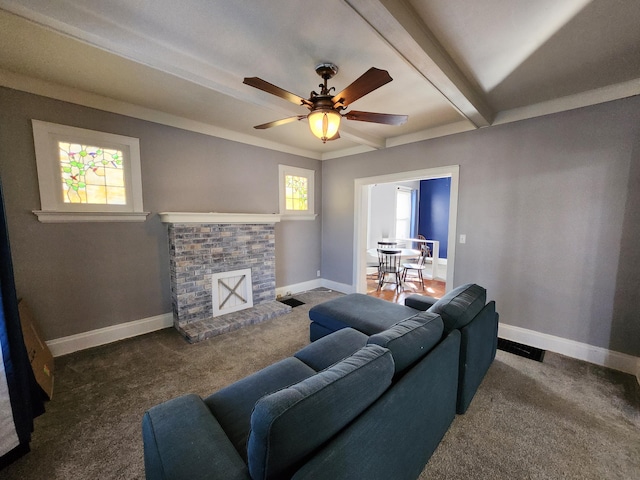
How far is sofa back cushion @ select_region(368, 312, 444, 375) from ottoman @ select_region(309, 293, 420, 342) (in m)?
0.81

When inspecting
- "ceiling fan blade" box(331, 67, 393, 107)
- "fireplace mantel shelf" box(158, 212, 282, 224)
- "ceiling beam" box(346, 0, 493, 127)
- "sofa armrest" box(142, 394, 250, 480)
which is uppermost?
"ceiling beam" box(346, 0, 493, 127)

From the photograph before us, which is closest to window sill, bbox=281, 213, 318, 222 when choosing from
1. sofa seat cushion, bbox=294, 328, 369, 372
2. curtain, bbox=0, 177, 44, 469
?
sofa seat cushion, bbox=294, 328, 369, 372

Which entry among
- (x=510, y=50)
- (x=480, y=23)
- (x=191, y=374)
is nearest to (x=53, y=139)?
(x=191, y=374)

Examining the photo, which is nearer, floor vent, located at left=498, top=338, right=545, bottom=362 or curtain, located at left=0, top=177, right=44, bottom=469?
curtain, located at left=0, top=177, right=44, bottom=469

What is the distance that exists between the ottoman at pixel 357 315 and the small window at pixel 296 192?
88.7 inches

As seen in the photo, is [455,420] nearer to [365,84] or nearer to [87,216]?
[365,84]

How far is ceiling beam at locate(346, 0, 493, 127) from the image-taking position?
137 cm

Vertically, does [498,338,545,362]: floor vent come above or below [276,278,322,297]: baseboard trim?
below

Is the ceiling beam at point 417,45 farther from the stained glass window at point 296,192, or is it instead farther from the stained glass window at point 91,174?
the stained glass window at point 91,174

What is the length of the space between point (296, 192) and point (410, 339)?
3829 millimetres

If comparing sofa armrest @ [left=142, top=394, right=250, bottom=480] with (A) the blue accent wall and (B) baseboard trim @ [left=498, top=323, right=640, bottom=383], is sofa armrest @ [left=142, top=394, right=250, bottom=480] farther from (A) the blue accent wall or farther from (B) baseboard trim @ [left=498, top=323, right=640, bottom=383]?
(A) the blue accent wall

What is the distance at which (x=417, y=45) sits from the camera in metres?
1.64

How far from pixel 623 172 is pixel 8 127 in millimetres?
5754

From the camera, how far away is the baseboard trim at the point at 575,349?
8.02 feet
